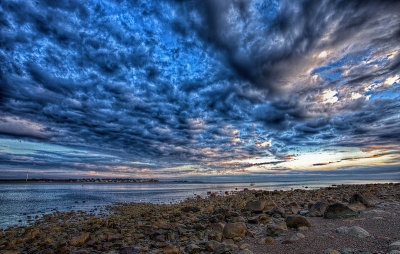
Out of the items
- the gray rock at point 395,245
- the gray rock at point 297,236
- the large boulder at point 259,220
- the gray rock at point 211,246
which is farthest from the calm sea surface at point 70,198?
the gray rock at point 395,245

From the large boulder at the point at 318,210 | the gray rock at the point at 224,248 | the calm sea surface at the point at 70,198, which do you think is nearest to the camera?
the gray rock at the point at 224,248

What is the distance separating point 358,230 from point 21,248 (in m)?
14.2

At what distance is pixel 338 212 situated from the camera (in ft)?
30.6

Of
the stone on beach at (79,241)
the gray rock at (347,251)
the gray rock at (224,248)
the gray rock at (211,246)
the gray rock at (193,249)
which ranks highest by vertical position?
the gray rock at (347,251)

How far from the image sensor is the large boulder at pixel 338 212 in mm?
9211

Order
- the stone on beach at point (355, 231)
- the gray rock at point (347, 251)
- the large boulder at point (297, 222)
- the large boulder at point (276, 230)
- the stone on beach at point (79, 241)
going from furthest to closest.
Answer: the stone on beach at point (79, 241), the large boulder at point (297, 222), the large boulder at point (276, 230), the stone on beach at point (355, 231), the gray rock at point (347, 251)

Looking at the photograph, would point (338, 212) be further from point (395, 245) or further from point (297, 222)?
point (395, 245)

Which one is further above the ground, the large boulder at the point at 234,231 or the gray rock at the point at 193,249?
the large boulder at the point at 234,231

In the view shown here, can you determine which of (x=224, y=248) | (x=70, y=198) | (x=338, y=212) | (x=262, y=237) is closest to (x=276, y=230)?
(x=262, y=237)

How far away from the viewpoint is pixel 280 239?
7.32m

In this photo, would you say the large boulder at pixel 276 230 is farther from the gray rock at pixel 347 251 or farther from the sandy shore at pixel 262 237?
the gray rock at pixel 347 251

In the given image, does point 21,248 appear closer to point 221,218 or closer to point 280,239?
point 221,218

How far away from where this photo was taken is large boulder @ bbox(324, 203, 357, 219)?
9211 millimetres

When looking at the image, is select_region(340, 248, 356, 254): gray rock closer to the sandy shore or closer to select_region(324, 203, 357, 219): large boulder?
the sandy shore
